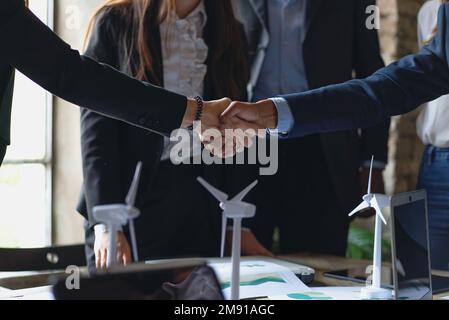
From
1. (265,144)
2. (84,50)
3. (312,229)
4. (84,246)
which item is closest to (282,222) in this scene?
(312,229)

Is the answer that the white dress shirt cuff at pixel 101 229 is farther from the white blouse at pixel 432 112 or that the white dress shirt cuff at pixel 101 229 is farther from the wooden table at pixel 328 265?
the white blouse at pixel 432 112

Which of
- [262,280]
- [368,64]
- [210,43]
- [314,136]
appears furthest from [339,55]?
[262,280]

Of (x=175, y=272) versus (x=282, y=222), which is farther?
(x=282, y=222)

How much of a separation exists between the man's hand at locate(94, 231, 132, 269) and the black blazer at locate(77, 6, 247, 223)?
46mm

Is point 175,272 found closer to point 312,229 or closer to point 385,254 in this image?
point 385,254

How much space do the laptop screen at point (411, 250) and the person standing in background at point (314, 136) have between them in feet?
0.96

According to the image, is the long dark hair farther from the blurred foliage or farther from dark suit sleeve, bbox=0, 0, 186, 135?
Result: the blurred foliage

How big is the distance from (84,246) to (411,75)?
66cm

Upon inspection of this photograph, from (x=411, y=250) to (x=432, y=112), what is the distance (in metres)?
0.47

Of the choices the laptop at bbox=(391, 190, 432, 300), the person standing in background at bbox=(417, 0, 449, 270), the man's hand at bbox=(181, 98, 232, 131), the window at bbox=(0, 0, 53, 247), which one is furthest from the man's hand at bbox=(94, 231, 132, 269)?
the person standing in background at bbox=(417, 0, 449, 270)

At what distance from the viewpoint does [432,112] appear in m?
1.46

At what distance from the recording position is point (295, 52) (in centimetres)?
136

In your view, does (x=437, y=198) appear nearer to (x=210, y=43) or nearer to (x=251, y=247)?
(x=251, y=247)

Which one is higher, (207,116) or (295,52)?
(295,52)
